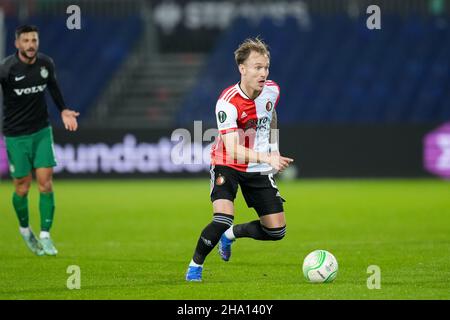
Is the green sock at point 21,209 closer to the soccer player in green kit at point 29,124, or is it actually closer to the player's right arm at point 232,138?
the soccer player in green kit at point 29,124

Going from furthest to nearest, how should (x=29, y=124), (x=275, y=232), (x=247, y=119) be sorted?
1. (x=29, y=124)
2. (x=275, y=232)
3. (x=247, y=119)

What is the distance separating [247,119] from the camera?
9203 millimetres

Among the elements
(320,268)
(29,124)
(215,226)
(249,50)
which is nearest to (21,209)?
(29,124)

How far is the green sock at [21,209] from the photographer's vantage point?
11625 millimetres

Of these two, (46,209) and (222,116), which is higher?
(222,116)

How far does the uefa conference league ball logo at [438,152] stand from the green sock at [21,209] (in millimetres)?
14386

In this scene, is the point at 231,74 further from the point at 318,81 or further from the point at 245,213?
the point at 245,213

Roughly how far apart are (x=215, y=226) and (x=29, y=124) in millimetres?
3706

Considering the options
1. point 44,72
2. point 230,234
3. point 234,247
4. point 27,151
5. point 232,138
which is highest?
point 44,72

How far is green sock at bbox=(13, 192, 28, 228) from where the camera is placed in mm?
11625

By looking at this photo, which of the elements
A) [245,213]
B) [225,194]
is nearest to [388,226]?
[245,213]

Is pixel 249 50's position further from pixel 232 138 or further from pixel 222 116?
pixel 232 138

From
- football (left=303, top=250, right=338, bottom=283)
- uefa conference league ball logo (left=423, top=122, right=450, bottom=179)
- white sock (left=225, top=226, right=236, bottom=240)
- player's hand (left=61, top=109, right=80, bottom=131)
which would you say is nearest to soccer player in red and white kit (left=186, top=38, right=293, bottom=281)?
white sock (left=225, top=226, right=236, bottom=240)
